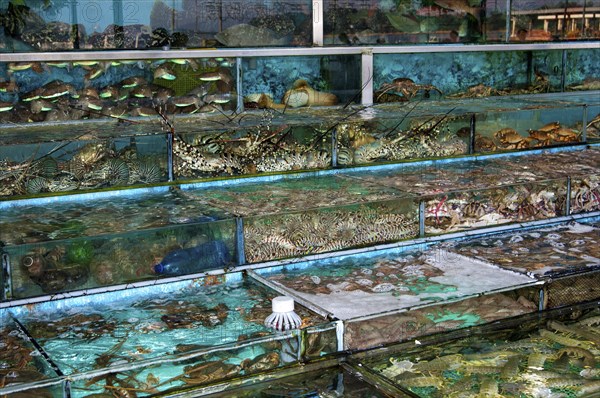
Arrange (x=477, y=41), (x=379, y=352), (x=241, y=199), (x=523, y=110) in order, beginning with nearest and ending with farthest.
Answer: (x=379, y=352), (x=241, y=199), (x=523, y=110), (x=477, y=41)

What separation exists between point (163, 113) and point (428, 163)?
4.86ft

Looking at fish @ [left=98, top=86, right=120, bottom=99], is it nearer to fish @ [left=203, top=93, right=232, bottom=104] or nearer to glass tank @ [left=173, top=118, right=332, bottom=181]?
fish @ [left=203, top=93, right=232, bottom=104]

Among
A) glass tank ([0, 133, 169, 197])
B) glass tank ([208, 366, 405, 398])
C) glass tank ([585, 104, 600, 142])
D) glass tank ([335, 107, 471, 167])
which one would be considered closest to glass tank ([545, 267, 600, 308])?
glass tank ([208, 366, 405, 398])

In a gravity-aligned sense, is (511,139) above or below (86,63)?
below

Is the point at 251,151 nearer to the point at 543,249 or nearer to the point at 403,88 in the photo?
the point at 543,249

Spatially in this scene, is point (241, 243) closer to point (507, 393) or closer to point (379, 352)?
point (379, 352)

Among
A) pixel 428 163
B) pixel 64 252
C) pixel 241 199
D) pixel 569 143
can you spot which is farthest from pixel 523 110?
pixel 64 252

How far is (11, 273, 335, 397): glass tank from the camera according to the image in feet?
8.18

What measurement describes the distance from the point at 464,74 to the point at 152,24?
2301 mm

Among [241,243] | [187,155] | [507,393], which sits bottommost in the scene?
[507,393]

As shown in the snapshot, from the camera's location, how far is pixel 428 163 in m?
4.68

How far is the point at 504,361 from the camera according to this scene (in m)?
2.77

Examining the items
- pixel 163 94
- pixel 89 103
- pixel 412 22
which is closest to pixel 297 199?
pixel 163 94

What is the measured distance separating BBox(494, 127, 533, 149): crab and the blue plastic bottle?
230cm
